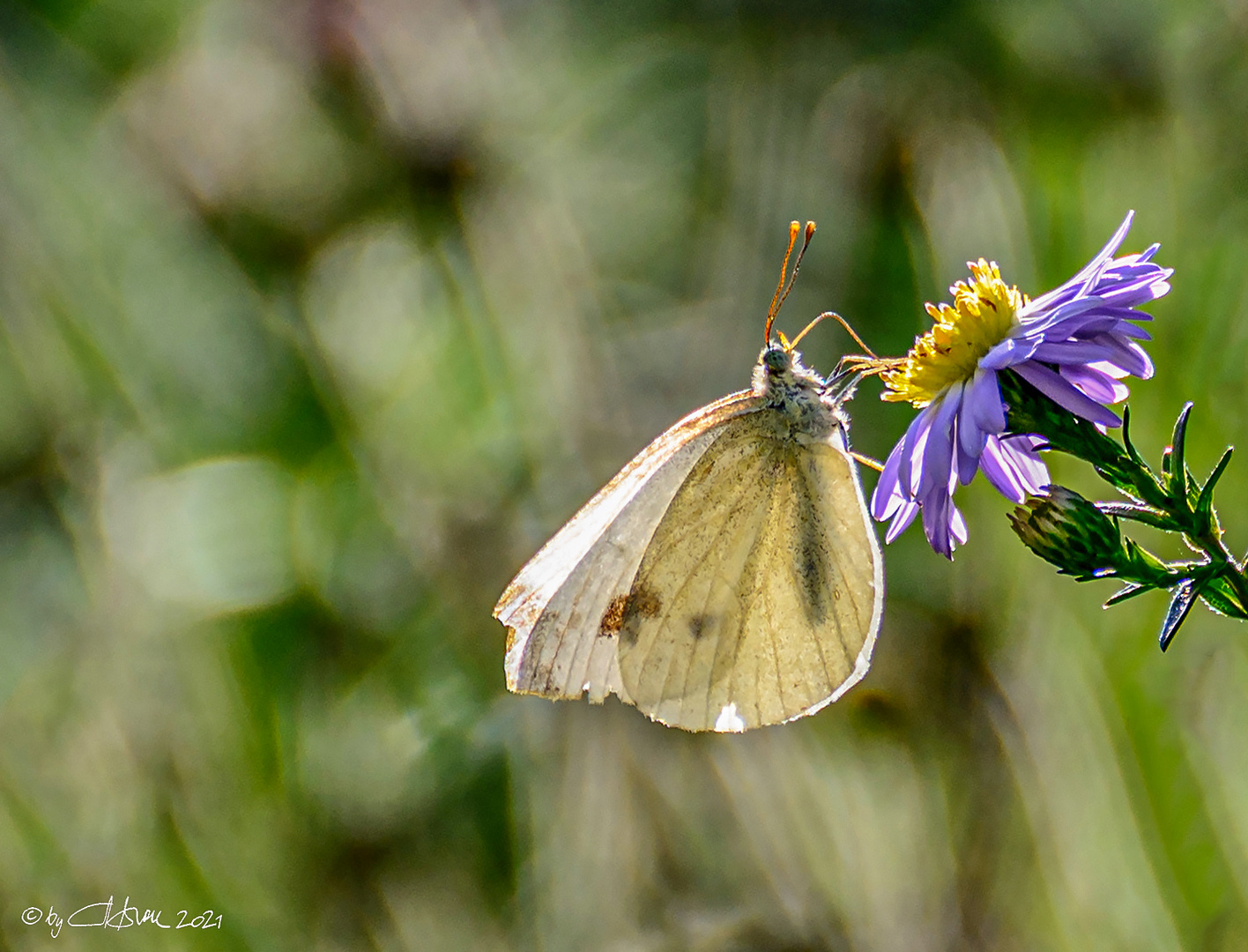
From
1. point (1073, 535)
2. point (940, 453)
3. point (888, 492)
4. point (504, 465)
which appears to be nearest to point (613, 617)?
point (888, 492)

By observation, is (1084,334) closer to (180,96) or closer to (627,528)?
(627,528)

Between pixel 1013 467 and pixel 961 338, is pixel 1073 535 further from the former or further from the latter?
pixel 961 338

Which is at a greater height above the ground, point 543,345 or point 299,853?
point 543,345

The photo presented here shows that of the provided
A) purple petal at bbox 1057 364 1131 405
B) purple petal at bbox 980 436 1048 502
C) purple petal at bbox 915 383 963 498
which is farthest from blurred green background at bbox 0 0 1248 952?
purple petal at bbox 915 383 963 498

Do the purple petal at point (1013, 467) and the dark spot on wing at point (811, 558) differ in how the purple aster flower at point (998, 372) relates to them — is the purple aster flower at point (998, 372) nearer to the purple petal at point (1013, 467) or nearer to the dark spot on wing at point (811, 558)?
the purple petal at point (1013, 467)

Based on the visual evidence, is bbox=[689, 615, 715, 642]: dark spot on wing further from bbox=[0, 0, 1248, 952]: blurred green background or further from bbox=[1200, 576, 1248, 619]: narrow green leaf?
bbox=[0, 0, 1248, 952]: blurred green background

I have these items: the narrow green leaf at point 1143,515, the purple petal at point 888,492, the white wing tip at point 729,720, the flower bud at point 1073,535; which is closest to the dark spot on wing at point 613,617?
the white wing tip at point 729,720

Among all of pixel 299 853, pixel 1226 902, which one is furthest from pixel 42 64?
pixel 1226 902
